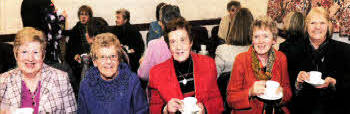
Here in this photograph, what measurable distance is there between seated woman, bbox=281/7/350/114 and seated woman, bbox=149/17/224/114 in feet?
2.11

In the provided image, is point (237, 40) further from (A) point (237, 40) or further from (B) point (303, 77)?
(B) point (303, 77)

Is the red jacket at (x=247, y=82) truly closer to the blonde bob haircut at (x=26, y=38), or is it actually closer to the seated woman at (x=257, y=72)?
the seated woman at (x=257, y=72)

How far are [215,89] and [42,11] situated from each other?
2568 mm

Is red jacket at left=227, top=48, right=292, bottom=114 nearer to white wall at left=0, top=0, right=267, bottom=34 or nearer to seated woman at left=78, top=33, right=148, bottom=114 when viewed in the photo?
seated woman at left=78, top=33, right=148, bottom=114

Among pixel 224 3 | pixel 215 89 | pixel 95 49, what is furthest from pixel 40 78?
pixel 224 3

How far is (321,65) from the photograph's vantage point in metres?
2.19

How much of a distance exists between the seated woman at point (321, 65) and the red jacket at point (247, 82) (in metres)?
0.15

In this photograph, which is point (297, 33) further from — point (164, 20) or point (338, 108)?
point (164, 20)

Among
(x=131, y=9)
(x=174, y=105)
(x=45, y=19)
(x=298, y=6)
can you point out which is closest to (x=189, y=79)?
(x=174, y=105)

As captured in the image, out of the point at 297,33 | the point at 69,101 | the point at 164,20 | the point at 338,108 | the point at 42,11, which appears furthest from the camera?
the point at 42,11

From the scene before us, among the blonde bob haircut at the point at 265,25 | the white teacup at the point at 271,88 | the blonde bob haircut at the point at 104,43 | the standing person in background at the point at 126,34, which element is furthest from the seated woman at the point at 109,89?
the standing person in background at the point at 126,34

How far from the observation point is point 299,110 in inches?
85.9

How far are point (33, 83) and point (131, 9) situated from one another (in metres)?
4.22

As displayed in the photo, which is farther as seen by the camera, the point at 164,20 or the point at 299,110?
the point at 164,20
